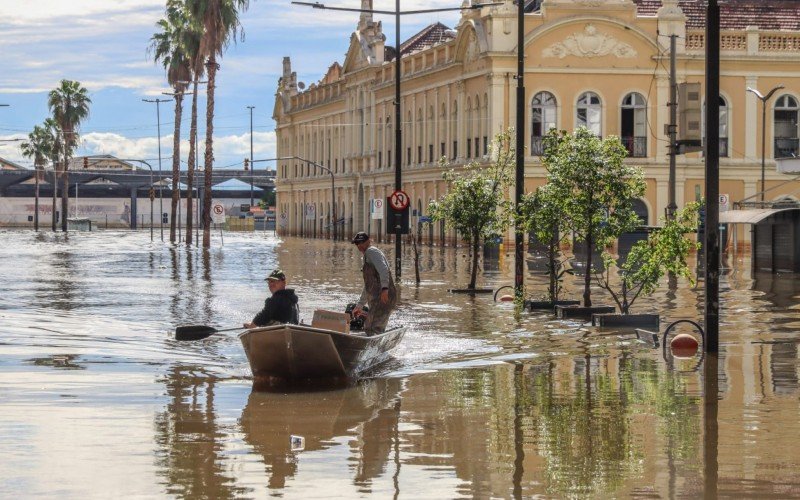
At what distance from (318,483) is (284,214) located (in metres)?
117

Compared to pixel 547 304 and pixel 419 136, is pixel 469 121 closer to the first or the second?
pixel 419 136

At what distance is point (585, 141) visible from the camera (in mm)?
27109

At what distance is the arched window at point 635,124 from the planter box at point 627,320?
1918 inches

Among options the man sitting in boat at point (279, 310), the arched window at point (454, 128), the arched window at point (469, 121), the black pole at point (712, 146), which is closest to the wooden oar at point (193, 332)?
the man sitting in boat at point (279, 310)

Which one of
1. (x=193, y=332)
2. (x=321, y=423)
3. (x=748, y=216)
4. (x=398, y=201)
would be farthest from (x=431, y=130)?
(x=321, y=423)

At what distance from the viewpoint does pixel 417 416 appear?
14594 mm

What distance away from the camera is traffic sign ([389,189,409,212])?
40.9m

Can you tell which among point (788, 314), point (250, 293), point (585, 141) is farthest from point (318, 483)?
point (250, 293)

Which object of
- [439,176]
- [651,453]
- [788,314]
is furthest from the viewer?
[439,176]

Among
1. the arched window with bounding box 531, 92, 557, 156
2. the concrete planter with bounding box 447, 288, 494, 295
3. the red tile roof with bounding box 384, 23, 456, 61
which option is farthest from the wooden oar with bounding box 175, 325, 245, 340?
the red tile roof with bounding box 384, 23, 456, 61

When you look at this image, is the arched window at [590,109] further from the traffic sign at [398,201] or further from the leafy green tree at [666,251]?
the leafy green tree at [666,251]

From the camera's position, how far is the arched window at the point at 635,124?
243 feet

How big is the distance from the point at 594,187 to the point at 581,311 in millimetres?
2360

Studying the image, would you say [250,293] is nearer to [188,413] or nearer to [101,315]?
[101,315]
